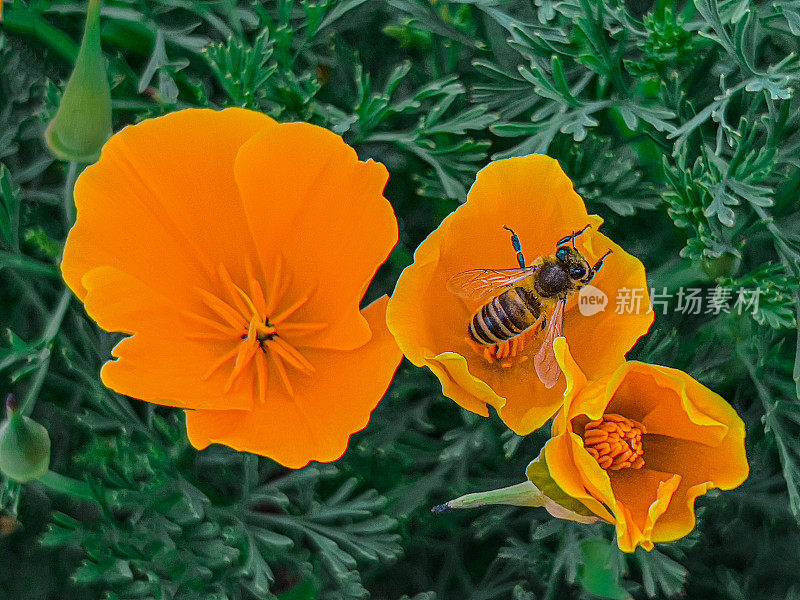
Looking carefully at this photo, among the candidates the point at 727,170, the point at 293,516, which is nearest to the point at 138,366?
the point at 293,516

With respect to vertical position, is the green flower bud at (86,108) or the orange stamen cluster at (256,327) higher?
the green flower bud at (86,108)

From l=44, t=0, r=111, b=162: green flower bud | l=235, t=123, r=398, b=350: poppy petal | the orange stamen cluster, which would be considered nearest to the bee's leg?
l=235, t=123, r=398, b=350: poppy petal

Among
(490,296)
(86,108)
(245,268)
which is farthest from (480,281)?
(86,108)

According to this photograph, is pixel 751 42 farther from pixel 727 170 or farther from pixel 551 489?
pixel 551 489

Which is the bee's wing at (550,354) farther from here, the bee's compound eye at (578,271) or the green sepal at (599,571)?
the green sepal at (599,571)

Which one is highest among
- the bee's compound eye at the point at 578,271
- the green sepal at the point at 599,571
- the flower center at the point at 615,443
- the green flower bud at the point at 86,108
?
the green flower bud at the point at 86,108

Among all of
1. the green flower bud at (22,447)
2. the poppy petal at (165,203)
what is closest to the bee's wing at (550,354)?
the poppy petal at (165,203)

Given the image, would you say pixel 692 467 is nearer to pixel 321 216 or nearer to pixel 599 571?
pixel 599 571
